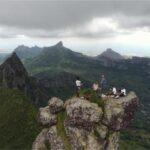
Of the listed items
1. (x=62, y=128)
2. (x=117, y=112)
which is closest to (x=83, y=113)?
(x=62, y=128)

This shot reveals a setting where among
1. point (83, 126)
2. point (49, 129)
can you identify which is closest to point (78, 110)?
point (83, 126)

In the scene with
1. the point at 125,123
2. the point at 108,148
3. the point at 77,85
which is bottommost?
the point at 108,148

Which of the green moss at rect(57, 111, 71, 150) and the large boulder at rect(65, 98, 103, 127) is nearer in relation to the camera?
the large boulder at rect(65, 98, 103, 127)

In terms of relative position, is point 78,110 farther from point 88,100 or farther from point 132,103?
point 132,103

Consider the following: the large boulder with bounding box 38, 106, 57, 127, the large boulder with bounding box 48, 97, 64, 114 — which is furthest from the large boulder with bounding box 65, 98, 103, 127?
the large boulder with bounding box 38, 106, 57, 127

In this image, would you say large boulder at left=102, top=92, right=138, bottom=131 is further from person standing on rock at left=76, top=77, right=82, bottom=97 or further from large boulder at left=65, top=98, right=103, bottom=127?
person standing on rock at left=76, top=77, right=82, bottom=97

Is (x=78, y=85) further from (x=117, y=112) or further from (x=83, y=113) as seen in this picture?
(x=117, y=112)
